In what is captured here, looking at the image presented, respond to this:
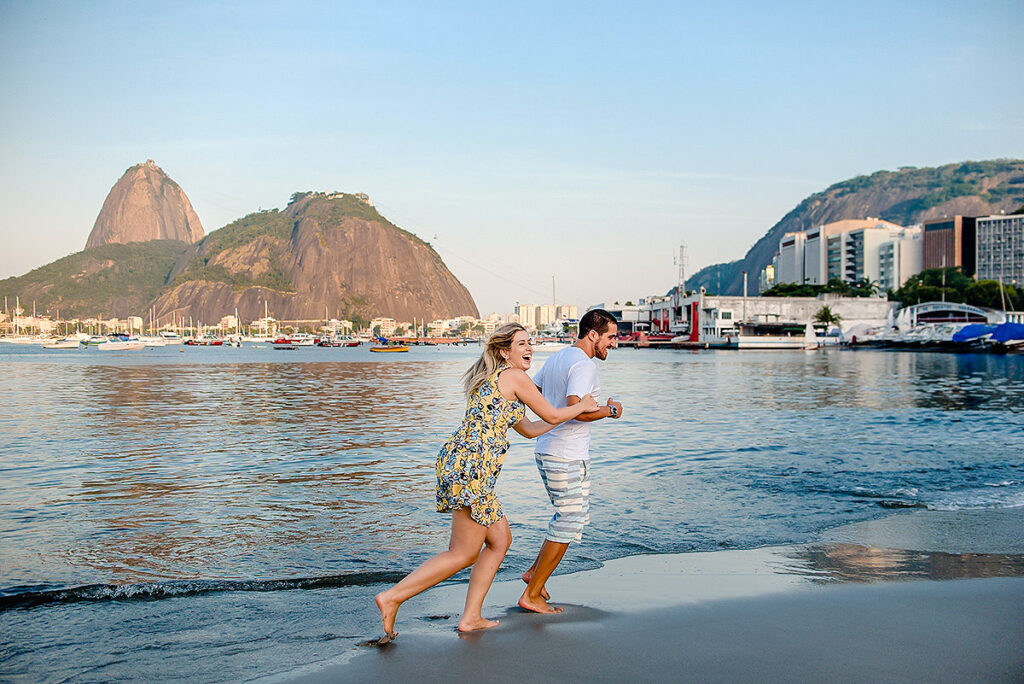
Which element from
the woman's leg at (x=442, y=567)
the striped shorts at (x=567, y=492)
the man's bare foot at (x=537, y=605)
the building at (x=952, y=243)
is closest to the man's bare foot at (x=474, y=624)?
the woman's leg at (x=442, y=567)

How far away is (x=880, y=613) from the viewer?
17.1ft

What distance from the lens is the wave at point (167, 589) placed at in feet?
20.2

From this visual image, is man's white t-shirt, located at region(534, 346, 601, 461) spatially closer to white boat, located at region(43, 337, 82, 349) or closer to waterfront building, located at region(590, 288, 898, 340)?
waterfront building, located at region(590, 288, 898, 340)

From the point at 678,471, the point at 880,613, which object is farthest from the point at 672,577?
the point at 678,471

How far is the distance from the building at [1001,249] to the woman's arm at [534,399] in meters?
190

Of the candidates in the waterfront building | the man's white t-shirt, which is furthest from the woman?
the waterfront building

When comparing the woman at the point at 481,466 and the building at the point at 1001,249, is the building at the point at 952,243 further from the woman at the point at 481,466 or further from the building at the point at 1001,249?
the woman at the point at 481,466

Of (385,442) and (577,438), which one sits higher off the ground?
(577,438)

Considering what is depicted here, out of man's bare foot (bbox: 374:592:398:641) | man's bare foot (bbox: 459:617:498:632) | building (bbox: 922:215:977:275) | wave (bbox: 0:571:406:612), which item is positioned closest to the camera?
man's bare foot (bbox: 374:592:398:641)

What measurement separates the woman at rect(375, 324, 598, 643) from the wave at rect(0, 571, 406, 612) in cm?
198

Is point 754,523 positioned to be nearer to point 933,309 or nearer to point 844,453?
point 844,453

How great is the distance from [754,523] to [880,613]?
11.8 feet

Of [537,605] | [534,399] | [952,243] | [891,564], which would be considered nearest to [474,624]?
[537,605]

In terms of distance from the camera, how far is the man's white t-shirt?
17.0 ft
